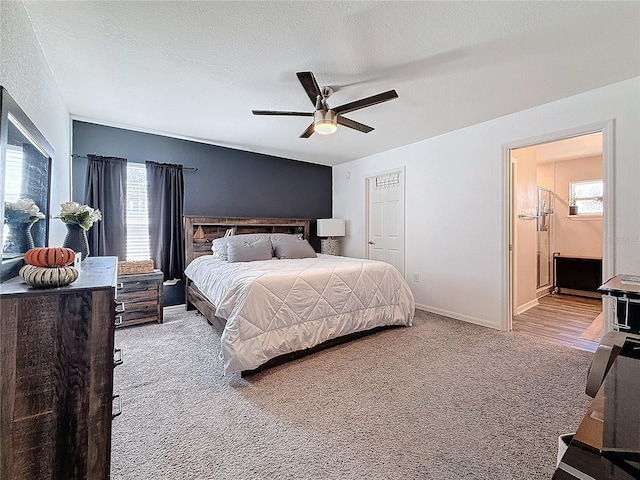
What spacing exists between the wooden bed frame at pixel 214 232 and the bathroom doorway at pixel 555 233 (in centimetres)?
215

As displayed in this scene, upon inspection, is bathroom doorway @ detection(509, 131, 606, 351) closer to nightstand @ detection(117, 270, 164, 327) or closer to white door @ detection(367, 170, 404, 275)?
white door @ detection(367, 170, 404, 275)

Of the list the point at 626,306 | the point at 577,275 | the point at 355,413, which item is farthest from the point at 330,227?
the point at 577,275

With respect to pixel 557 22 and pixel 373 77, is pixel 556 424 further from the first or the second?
pixel 373 77

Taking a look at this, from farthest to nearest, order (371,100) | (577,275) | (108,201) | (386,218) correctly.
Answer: (577,275), (386,218), (108,201), (371,100)

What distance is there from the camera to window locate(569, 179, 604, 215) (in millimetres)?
5293

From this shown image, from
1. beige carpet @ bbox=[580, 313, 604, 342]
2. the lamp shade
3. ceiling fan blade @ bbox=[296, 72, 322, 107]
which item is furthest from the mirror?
beige carpet @ bbox=[580, 313, 604, 342]

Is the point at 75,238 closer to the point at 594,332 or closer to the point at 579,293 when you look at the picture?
the point at 594,332

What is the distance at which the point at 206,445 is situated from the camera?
5.04ft

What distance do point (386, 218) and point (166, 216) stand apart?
11.1 ft

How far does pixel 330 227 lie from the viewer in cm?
528

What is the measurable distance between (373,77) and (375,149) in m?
2.23

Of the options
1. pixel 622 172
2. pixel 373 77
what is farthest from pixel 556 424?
pixel 373 77

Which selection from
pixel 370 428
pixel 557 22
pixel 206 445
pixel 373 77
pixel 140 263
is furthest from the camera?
pixel 140 263

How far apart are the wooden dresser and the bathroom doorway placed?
3.85 metres
